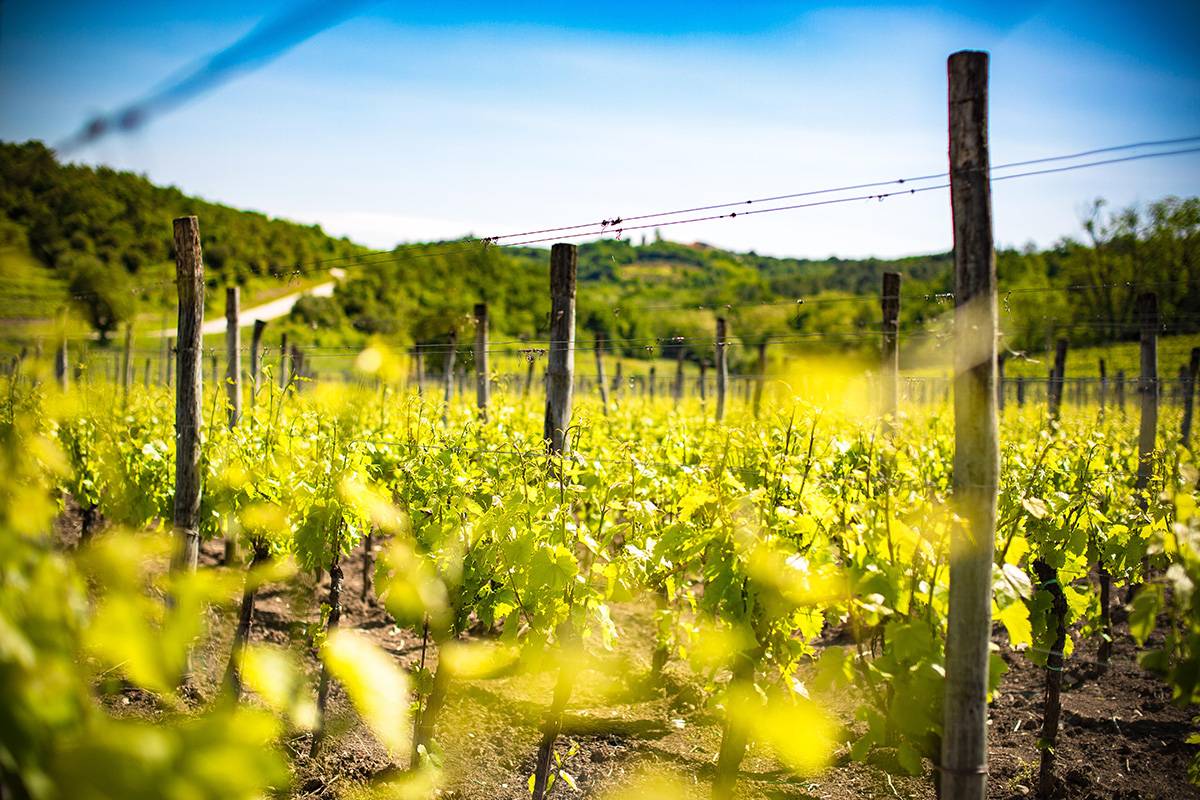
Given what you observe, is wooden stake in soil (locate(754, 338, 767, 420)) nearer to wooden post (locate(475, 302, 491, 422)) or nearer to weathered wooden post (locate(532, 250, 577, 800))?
wooden post (locate(475, 302, 491, 422))

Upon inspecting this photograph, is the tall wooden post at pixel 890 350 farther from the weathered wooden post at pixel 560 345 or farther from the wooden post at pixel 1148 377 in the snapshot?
the weathered wooden post at pixel 560 345

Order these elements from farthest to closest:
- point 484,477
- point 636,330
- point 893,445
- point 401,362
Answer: point 636,330
point 484,477
point 893,445
point 401,362

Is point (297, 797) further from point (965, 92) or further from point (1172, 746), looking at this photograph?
point (1172, 746)

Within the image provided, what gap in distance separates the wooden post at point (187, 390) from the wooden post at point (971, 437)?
4.57m

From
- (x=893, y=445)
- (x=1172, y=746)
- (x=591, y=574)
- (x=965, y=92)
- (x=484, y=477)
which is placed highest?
(x=965, y=92)

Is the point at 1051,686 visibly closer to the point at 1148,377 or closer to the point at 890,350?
the point at 890,350

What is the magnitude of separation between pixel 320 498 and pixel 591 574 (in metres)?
1.87

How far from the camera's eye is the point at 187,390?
16.5 ft

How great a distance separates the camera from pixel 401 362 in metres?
1.80

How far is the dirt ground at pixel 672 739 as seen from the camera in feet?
14.9

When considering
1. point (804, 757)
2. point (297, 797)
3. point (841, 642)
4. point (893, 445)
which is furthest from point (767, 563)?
point (841, 642)

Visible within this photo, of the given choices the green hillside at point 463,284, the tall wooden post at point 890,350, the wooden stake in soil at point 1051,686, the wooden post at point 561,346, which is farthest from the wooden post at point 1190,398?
the wooden post at point 561,346

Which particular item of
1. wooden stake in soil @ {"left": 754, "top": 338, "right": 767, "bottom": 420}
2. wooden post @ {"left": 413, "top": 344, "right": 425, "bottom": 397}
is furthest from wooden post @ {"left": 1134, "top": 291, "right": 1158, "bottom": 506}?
wooden post @ {"left": 413, "top": 344, "right": 425, "bottom": 397}

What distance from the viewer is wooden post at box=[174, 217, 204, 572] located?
16.3 ft
